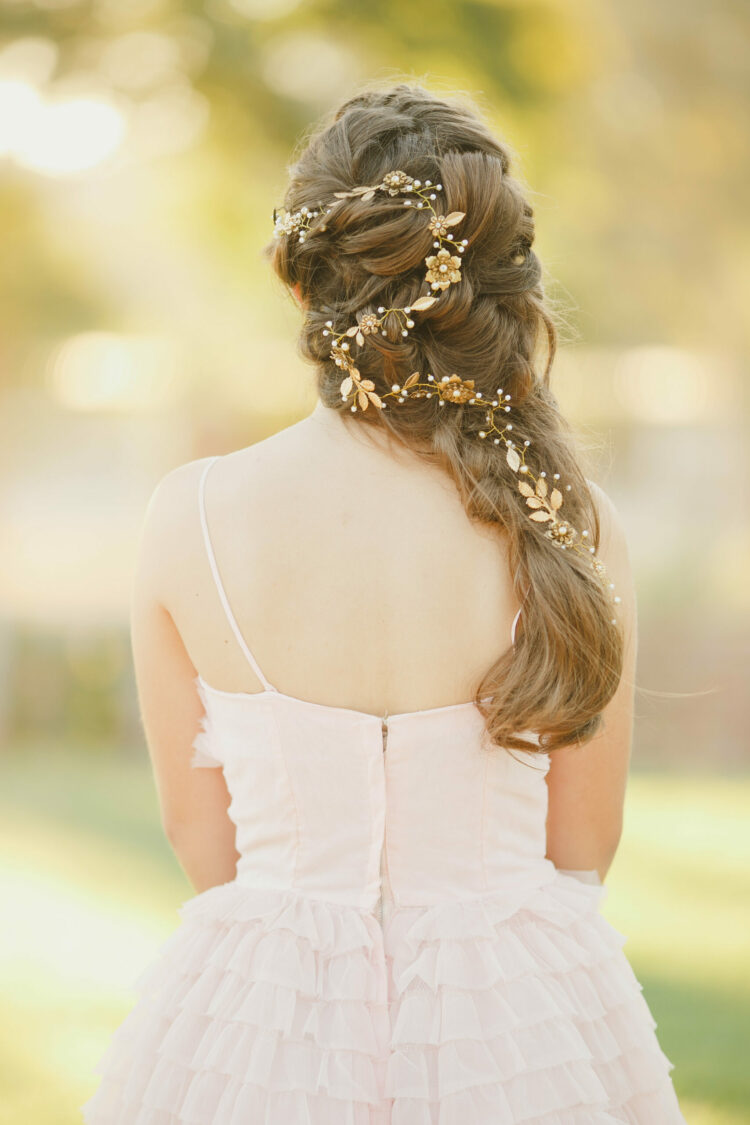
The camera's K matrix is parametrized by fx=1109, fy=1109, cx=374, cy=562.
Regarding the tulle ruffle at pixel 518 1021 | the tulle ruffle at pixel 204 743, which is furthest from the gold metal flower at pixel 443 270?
the tulle ruffle at pixel 518 1021

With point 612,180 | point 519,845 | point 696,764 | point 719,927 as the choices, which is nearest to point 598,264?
point 612,180

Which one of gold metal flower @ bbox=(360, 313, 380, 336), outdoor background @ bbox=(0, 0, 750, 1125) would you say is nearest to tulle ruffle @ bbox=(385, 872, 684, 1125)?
gold metal flower @ bbox=(360, 313, 380, 336)

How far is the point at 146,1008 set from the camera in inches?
52.4

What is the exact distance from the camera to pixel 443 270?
126 cm

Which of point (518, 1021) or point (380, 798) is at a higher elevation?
point (380, 798)

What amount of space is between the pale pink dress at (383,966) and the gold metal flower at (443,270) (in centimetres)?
38

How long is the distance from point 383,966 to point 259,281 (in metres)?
7.25

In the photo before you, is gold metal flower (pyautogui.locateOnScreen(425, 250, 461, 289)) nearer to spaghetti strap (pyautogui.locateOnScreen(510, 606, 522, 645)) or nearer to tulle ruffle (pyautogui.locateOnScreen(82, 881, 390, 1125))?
spaghetti strap (pyautogui.locateOnScreen(510, 606, 522, 645))

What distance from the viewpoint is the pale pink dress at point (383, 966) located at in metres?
1.21

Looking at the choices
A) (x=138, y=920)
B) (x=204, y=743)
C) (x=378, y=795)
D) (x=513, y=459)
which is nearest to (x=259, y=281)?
(x=138, y=920)

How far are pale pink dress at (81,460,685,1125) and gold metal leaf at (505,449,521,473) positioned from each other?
0.28 meters

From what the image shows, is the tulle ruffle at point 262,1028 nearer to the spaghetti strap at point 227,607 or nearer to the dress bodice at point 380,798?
the dress bodice at point 380,798

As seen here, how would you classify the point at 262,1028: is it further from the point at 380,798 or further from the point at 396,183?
the point at 396,183

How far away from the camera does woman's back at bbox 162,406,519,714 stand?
1.24 meters
